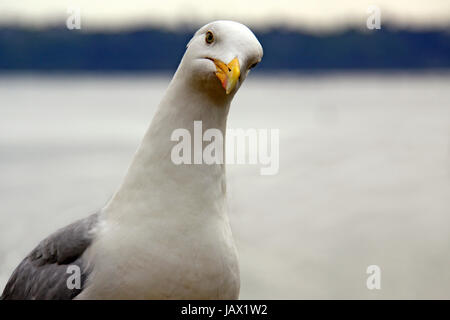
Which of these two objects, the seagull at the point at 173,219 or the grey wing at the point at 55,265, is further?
the grey wing at the point at 55,265

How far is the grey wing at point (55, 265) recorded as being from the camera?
3.36 m

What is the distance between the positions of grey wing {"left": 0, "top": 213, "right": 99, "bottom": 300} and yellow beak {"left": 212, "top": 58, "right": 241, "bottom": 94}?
2.79ft

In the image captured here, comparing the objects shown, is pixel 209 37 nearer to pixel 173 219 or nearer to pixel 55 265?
pixel 173 219

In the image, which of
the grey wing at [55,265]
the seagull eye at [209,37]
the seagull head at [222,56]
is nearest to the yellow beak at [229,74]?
the seagull head at [222,56]

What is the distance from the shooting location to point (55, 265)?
3.46 m

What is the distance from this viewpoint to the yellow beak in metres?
3.09

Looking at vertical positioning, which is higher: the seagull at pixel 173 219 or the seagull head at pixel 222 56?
the seagull head at pixel 222 56

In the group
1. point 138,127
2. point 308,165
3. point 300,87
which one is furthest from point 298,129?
point 300,87

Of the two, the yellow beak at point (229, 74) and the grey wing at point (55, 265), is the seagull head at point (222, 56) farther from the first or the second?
the grey wing at point (55, 265)

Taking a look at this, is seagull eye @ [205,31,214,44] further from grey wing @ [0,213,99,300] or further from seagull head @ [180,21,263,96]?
grey wing @ [0,213,99,300]

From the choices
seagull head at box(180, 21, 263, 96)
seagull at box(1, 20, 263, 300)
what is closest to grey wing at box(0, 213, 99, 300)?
seagull at box(1, 20, 263, 300)

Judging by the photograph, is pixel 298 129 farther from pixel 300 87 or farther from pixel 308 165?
pixel 300 87

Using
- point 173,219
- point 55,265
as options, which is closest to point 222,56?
point 173,219

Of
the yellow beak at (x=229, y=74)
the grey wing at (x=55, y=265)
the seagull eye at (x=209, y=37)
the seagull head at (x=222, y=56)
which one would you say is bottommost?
the grey wing at (x=55, y=265)
